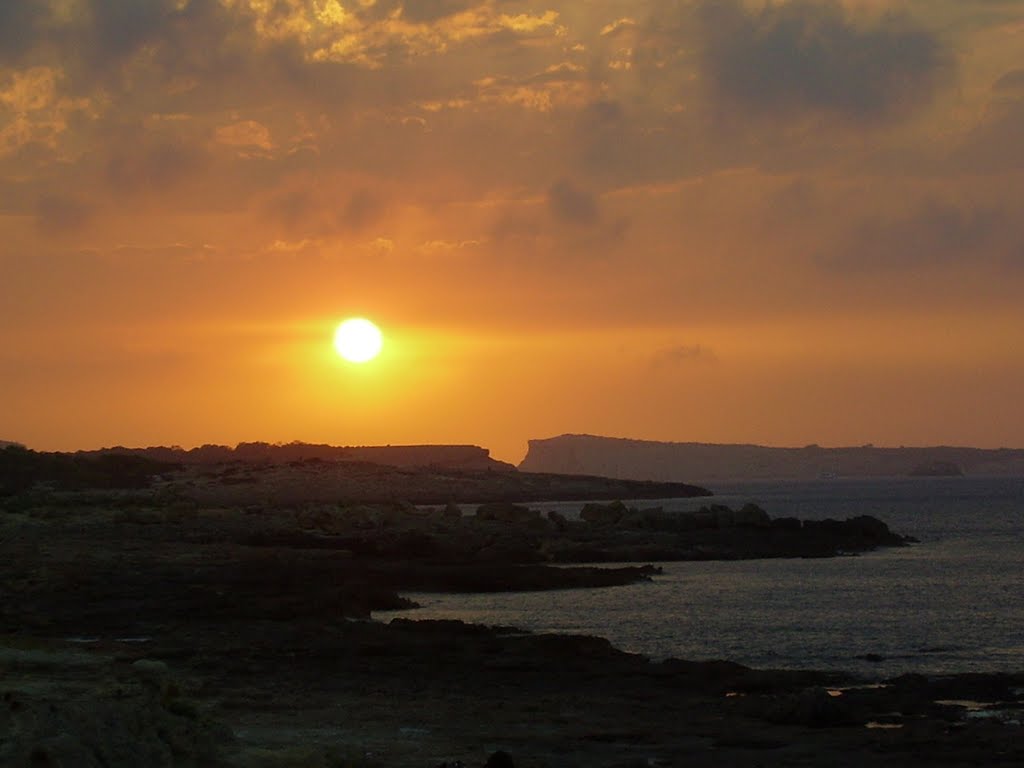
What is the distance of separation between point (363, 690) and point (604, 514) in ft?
218

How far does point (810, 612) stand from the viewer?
155ft

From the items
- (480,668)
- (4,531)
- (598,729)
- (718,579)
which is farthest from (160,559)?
(598,729)

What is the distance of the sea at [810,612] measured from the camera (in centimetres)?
3644

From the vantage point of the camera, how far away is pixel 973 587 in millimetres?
56312

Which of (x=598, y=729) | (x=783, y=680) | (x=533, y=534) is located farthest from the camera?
(x=533, y=534)

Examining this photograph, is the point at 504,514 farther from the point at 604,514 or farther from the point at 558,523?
the point at 604,514

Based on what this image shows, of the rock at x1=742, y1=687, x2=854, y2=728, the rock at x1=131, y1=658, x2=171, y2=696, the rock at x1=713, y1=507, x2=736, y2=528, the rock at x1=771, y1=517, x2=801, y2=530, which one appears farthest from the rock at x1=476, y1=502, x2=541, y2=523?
the rock at x1=131, y1=658, x2=171, y2=696

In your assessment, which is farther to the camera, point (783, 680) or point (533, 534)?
point (533, 534)

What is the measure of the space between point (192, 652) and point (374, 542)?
39.1m

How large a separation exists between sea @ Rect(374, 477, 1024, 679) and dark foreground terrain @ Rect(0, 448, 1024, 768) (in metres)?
3.37

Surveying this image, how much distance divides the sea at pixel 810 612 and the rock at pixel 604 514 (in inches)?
755

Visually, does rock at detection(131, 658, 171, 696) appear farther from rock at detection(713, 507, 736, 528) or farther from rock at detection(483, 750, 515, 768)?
rock at detection(713, 507, 736, 528)

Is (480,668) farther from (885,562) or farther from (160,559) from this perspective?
(885,562)

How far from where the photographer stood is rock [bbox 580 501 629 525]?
92.9 meters
